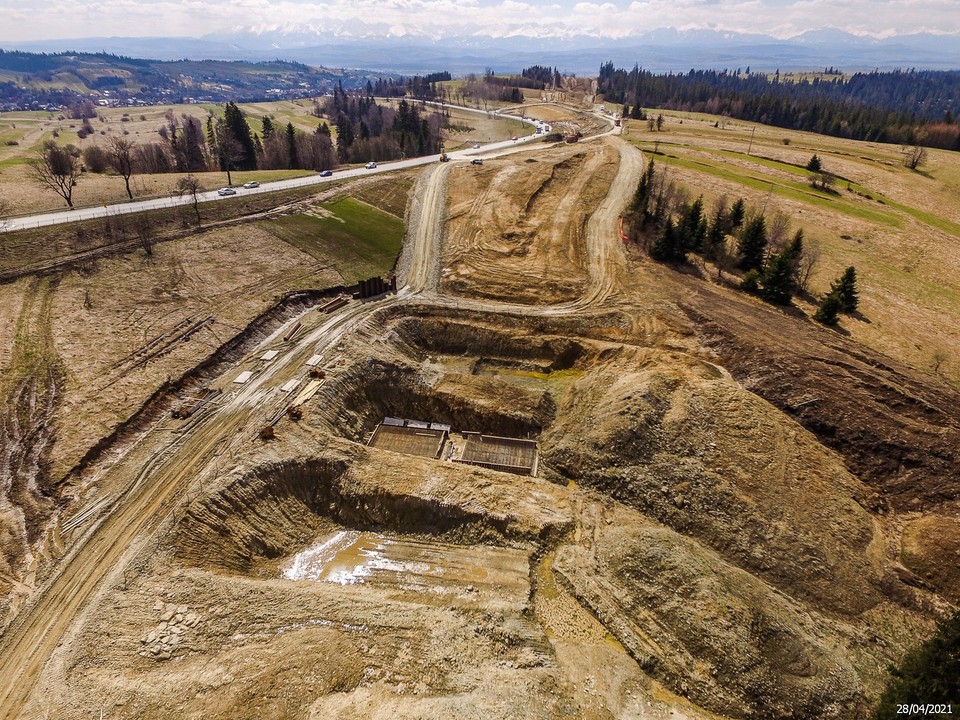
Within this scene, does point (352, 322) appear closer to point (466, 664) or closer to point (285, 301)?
point (285, 301)

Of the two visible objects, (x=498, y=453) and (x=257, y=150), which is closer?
(x=498, y=453)

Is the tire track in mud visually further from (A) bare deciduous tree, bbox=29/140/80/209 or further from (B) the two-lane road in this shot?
(A) bare deciduous tree, bbox=29/140/80/209

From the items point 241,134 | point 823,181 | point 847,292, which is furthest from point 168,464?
point 823,181

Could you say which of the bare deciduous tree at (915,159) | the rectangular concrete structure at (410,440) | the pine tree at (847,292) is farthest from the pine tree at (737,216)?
the bare deciduous tree at (915,159)

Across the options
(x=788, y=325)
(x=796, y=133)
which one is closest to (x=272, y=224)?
(x=788, y=325)

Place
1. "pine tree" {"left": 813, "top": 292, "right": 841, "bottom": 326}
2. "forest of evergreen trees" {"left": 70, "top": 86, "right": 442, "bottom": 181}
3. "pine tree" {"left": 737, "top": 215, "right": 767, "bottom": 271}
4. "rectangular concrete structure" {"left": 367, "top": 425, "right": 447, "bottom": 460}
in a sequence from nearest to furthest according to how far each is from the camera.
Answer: "rectangular concrete structure" {"left": 367, "top": 425, "right": 447, "bottom": 460}
"pine tree" {"left": 813, "top": 292, "right": 841, "bottom": 326}
"pine tree" {"left": 737, "top": 215, "right": 767, "bottom": 271}
"forest of evergreen trees" {"left": 70, "top": 86, "right": 442, "bottom": 181}

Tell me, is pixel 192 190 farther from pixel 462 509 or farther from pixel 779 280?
pixel 779 280
